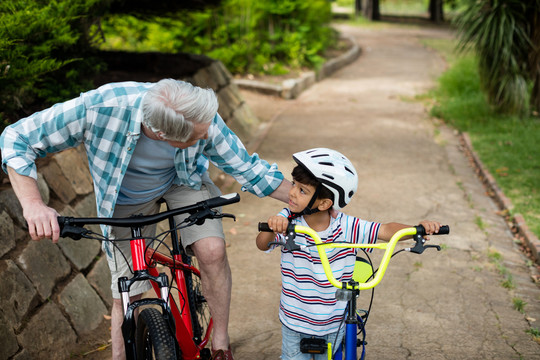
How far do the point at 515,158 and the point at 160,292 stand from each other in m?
6.69

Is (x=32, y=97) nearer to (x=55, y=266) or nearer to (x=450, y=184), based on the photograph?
(x=55, y=266)

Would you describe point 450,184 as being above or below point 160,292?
below

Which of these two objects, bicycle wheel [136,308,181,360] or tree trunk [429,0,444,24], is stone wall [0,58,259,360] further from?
tree trunk [429,0,444,24]

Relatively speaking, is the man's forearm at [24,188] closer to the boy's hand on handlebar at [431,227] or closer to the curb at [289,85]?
the boy's hand on handlebar at [431,227]

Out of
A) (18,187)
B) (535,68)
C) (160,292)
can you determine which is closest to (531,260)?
(160,292)

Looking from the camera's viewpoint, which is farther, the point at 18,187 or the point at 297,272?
the point at 297,272

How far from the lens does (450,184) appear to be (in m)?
7.72

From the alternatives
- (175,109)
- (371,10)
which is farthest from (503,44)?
(371,10)

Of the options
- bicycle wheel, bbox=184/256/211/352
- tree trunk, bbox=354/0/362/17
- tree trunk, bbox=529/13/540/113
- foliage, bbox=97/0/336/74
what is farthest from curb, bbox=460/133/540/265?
tree trunk, bbox=354/0/362/17

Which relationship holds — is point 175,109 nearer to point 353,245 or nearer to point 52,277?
point 353,245

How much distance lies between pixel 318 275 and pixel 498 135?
7.42 meters

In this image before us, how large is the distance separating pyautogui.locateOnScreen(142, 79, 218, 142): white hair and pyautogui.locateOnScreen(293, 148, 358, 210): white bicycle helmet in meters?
0.48

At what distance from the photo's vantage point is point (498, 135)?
31.1ft

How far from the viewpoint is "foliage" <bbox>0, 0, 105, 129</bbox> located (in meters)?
4.60
